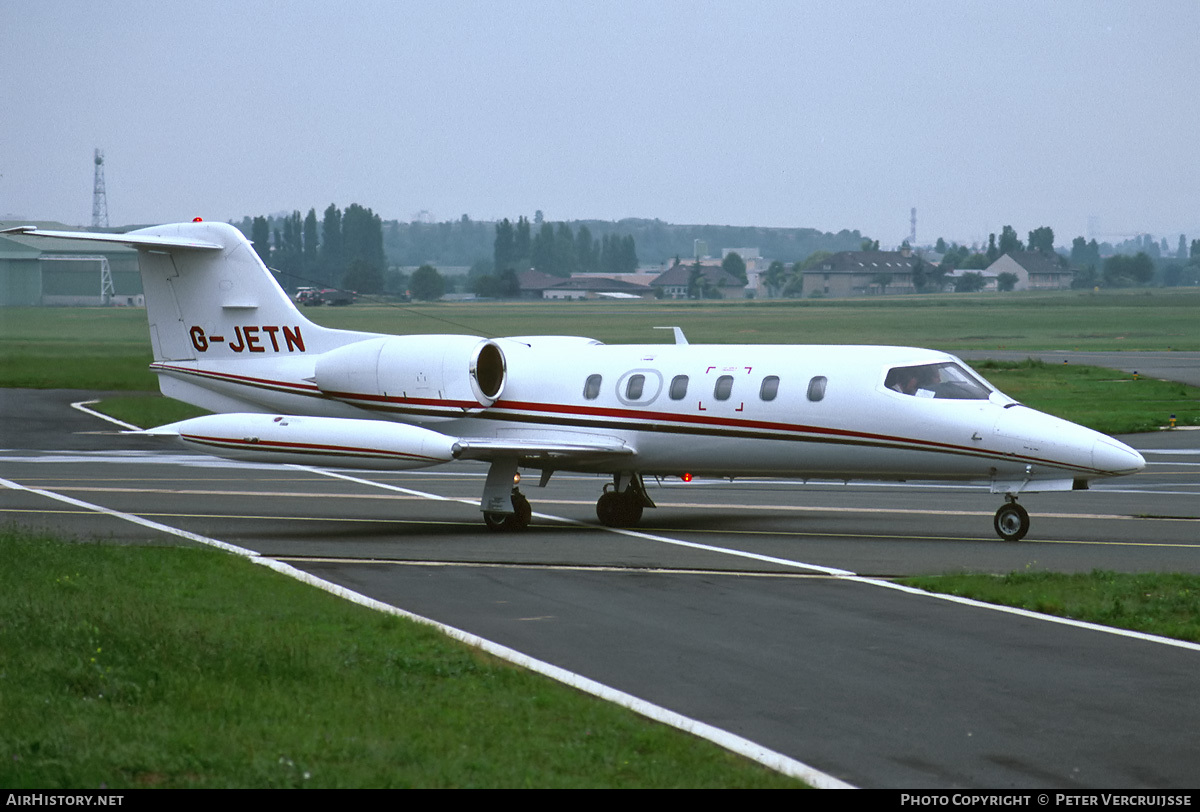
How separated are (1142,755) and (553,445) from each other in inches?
530

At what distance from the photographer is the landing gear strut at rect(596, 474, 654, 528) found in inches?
891

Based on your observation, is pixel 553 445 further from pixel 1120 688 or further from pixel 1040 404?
pixel 1040 404

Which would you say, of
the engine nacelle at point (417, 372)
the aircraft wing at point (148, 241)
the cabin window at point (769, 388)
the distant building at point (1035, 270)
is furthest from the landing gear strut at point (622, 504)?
the distant building at point (1035, 270)

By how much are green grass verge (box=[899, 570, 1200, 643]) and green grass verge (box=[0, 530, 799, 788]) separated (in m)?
5.76

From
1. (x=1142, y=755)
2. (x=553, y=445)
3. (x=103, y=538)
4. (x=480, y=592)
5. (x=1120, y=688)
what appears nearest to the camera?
(x=1142, y=755)

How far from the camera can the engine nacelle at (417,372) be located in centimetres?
2273

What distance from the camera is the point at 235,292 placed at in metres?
24.3

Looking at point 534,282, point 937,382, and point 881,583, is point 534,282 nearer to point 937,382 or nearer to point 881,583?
point 937,382

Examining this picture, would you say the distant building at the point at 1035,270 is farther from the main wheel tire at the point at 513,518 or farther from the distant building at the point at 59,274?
the main wheel tire at the point at 513,518

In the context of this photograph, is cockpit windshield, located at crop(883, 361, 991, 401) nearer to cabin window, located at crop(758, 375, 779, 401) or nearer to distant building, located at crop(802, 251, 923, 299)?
cabin window, located at crop(758, 375, 779, 401)

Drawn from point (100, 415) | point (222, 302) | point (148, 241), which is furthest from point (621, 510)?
point (100, 415)

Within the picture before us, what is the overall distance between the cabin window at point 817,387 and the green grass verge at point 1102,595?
4.94 metres

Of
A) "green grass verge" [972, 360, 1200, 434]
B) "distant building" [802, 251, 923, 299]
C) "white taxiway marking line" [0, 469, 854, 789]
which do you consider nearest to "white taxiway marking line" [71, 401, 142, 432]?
"white taxiway marking line" [0, 469, 854, 789]
